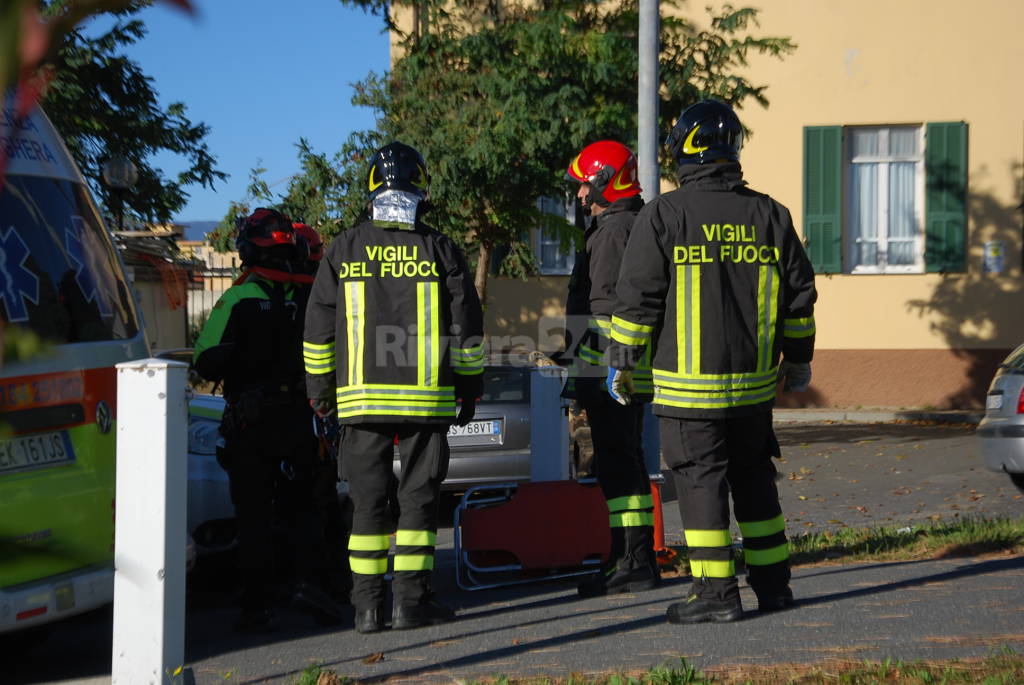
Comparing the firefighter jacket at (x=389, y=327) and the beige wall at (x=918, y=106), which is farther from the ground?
the beige wall at (x=918, y=106)

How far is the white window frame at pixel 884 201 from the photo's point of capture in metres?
17.7

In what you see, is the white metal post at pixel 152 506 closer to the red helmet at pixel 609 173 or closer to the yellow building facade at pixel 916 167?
the red helmet at pixel 609 173

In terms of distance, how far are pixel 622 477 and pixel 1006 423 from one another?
163 inches

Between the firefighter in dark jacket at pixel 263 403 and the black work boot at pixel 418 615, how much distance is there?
0.39 m

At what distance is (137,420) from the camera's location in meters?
3.41

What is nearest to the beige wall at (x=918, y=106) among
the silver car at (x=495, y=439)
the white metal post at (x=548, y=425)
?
the silver car at (x=495, y=439)

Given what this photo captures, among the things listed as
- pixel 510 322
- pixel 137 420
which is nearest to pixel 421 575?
pixel 137 420

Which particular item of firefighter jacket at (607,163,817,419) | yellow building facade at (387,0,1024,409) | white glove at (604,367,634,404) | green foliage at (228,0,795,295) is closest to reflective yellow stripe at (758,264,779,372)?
firefighter jacket at (607,163,817,419)

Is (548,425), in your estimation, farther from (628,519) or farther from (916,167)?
(916,167)

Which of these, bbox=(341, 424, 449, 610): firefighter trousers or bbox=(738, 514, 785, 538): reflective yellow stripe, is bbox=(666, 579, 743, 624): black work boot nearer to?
bbox=(738, 514, 785, 538): reflective yellow stripe

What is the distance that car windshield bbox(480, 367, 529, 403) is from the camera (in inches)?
363

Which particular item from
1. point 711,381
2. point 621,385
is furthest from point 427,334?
point 711,381

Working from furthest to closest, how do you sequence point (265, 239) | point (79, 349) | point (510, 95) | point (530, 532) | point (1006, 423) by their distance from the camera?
1. point (510, 95)
2. point (1006, 423)
3. point (530, 532)
4. point (265, 239)
5. point (79, 349)

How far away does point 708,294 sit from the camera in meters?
4.59
